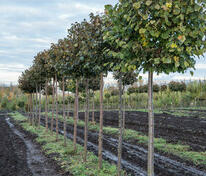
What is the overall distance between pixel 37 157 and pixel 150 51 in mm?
6589

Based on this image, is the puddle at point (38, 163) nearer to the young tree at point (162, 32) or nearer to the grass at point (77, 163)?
the grass at point (77, 163)

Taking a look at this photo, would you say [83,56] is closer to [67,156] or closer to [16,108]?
[67,156]

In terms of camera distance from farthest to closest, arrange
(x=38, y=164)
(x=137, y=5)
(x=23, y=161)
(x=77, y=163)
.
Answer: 1. (x=23, y=161)
2. (x=38, y=164)
3. (x=77, y=163)
4. (x=137, y=5)

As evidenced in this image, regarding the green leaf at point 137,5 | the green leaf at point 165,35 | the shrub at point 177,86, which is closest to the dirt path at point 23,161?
the green leaf at point 165,35

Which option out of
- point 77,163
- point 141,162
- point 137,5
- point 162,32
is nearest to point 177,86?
point 141,162

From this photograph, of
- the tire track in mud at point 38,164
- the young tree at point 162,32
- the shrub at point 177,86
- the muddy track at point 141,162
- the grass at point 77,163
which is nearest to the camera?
the young tree at point 162,32

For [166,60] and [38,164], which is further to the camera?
[38,164]

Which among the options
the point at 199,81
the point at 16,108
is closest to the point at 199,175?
the point at 199,81

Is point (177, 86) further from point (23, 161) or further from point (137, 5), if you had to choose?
point (137, 5)

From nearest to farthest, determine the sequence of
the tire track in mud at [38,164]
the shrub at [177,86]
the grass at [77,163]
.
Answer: the grass at [77,163] < the tire track in mud at [38,164] < the shrub at [177,86]

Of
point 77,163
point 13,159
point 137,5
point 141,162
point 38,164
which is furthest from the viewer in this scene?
point 13,159

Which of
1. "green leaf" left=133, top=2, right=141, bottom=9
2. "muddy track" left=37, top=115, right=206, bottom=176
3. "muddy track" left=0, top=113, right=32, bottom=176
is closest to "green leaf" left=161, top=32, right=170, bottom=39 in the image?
"green leaf" left=133, top=2, right=141, bottom=9

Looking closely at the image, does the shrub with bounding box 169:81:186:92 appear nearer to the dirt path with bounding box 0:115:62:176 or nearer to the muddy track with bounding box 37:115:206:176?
the muddy track with bounding box 37:115:206:176

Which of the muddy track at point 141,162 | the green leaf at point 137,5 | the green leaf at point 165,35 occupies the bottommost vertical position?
the muddy track at point 141,162
